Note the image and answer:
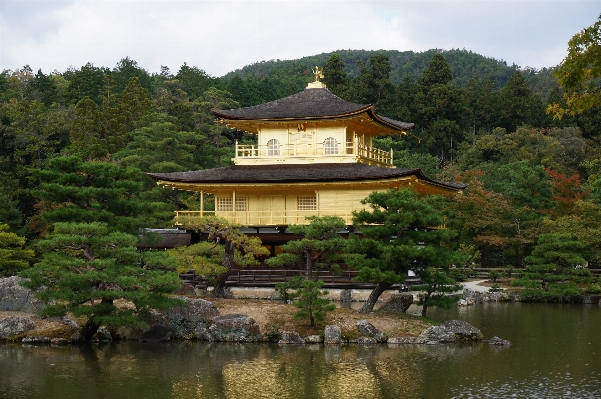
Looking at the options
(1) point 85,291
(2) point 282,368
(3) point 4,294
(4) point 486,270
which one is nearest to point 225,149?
(4) point 486,270

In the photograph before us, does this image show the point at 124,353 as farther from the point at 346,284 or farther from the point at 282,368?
the point at 346,284

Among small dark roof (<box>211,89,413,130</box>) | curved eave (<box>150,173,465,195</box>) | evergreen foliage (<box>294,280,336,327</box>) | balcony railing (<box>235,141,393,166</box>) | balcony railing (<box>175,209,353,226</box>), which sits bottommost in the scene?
evergreen foliage (<box>294,280,336,327</box>)

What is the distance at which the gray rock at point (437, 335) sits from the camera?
919 inches

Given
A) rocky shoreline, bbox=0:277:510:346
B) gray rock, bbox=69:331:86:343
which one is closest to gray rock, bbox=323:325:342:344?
rocky shoreline, bbox=0:277:510:346

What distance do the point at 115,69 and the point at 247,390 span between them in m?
78.1

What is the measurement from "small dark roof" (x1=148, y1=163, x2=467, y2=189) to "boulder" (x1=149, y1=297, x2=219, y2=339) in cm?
1037

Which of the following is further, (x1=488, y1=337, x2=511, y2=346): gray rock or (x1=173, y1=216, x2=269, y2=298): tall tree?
(x1=173, y1=216, x2=269, y2=298): tall tree

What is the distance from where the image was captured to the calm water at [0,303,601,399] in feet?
55.7

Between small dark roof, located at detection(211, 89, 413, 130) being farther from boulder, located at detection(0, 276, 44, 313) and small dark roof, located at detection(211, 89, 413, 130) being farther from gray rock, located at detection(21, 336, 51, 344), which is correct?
gray rock, located at detection(21, 336, 51, 344)

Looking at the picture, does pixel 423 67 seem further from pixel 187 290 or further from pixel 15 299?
pixel 15 299

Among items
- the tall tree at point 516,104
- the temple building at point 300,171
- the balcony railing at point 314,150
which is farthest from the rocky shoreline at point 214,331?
the tall tree at point 516,104

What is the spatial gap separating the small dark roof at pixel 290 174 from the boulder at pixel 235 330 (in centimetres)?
1048

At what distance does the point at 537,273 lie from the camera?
119 ft

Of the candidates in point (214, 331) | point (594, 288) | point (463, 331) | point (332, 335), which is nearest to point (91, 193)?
point (214, 331)
